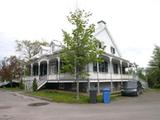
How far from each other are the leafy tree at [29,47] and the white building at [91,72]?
589 inches

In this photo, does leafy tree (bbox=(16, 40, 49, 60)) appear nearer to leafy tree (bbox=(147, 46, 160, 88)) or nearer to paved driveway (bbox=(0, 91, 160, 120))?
leafy tree (bbox=(147, 46, 160, 88))

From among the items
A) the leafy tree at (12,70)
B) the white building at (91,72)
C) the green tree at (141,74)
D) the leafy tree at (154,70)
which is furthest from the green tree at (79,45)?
the green tree at (141,74)

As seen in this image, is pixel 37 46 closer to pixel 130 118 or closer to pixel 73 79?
pixel 73 79

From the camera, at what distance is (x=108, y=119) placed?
10594mm

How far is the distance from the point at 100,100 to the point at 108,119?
28.5ft

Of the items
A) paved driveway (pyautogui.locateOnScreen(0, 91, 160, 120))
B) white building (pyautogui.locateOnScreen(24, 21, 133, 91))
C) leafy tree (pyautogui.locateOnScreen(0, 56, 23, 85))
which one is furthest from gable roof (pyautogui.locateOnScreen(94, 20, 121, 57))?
leafy tree (pyautogui.locateOnScreen(0, 56, 23, 85))

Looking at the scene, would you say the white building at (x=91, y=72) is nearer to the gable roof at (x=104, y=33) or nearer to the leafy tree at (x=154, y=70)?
the gable roof at (x=104, y=33)

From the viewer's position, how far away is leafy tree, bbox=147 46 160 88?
4136cm

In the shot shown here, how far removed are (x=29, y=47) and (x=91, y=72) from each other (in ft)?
103

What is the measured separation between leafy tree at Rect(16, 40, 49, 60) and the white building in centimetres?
1495

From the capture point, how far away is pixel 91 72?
996 inches

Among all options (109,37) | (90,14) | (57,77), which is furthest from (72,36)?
(109,37)

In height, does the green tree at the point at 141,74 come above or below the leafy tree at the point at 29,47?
below

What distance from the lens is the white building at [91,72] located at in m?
26.6
